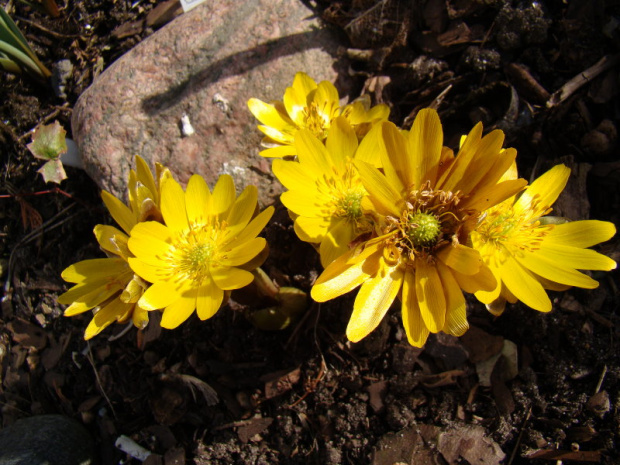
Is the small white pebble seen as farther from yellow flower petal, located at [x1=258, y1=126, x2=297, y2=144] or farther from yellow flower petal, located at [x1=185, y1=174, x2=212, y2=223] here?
yellow flower petal, located at [x1=185, y1=174, x2=212, y2=223]

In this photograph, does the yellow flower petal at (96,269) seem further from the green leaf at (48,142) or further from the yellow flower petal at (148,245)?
the green leaf at (48,142)

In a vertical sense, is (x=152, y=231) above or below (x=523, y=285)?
above

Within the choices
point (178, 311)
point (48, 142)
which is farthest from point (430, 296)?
point (48, 142)

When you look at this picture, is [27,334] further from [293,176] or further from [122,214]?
[293,176]

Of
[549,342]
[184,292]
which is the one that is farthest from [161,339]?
[549,342]

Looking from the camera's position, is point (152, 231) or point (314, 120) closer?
point (152, 231)

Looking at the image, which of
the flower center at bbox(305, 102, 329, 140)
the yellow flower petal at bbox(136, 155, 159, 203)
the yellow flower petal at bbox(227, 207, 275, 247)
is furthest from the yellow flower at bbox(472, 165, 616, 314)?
the yellow flower petal at bbox(136, 155, 159, 203)

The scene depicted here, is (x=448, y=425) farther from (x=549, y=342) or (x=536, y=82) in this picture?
(x=536, y=82)
